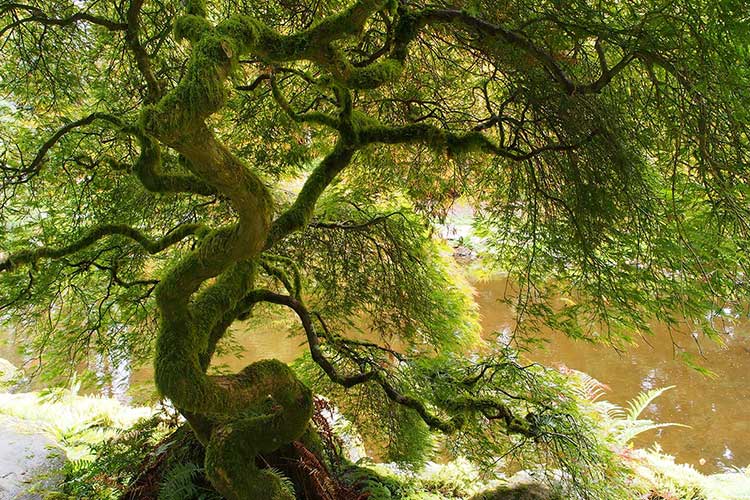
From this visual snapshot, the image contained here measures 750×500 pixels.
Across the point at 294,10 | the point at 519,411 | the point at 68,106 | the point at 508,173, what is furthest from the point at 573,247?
the point at 68,106

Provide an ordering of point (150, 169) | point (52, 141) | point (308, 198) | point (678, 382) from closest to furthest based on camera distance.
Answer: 1. point (150, 169)
2. point (52, 141)
3. point (308, 198)
4. point (678, 382)

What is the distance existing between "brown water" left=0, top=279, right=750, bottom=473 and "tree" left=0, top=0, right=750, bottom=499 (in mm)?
2636

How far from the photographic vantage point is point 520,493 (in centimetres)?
374

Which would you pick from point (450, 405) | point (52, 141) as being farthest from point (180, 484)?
point (52, 141)

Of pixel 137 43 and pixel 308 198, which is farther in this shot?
pixel 308 198

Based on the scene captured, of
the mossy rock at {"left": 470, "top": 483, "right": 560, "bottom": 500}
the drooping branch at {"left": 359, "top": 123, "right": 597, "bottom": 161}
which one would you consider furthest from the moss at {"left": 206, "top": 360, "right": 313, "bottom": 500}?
the mossy rock at {"left": 470, "top": 483, "right": 560, "bottom": 500}

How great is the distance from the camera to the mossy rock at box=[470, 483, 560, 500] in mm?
3678

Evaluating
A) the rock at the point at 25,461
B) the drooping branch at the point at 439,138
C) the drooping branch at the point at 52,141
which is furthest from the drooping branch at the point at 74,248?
the rock at the point at 25,461

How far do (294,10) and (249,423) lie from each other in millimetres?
2545

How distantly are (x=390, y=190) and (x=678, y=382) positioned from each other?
7.81 meters

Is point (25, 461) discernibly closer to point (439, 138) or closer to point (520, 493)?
point (520, 493)

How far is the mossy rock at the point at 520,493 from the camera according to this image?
145 inches

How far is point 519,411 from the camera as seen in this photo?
9.78ft

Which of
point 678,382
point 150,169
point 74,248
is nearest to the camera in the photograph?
point 150,169
